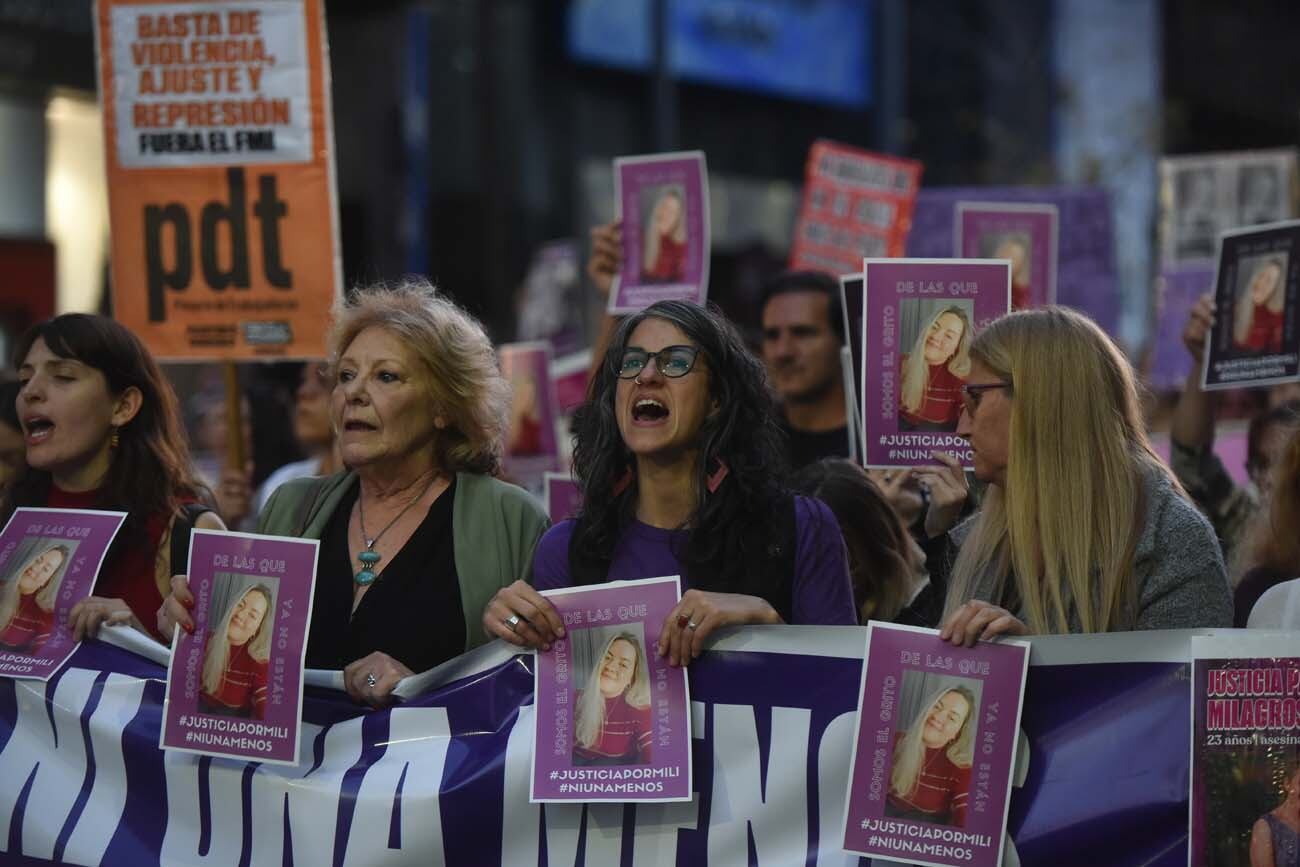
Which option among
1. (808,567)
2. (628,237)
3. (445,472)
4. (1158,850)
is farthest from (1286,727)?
(628,237)

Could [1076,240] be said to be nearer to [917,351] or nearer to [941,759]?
[917,351]

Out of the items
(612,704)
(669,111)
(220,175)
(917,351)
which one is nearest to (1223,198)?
(917,351)

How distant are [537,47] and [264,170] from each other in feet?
41.0

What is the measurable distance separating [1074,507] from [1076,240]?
4743 mm

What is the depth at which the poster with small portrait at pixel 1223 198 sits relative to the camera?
8109 mm

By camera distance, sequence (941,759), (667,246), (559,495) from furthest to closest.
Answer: (667,246)
(559,495)
(941,759)

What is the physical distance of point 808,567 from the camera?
3705mm

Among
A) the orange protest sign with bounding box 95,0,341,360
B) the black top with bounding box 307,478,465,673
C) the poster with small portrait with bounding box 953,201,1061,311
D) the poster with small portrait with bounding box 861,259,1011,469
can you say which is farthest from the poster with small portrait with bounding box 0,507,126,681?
the poster with small portrait with bounding box 953,201,1061,311

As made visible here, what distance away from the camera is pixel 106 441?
4.53 meters

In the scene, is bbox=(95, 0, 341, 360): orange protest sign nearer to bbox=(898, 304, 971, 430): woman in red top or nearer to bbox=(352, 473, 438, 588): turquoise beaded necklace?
bbox=(352, 473, 438, 588): turquoise beaded necklace

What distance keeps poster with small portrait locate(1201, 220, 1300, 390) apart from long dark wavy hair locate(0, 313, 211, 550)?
2.80 meters

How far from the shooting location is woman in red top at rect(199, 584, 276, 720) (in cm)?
377

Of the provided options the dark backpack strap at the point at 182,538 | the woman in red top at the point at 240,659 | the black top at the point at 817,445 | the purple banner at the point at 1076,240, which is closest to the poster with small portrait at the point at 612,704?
the woman in red top at the point at 240,659

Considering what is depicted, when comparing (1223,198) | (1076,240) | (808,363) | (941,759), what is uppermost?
(1223,198)
